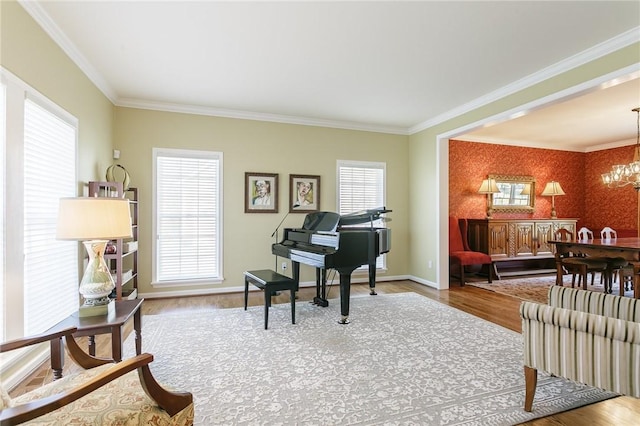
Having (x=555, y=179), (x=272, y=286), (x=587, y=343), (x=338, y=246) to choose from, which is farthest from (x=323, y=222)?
(x=555, y=179)

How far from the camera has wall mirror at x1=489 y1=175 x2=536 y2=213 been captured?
273 inches

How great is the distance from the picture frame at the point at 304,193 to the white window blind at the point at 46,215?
2.91m

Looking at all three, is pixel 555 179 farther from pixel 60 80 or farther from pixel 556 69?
pixel 60 80

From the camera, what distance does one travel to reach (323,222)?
4.26 meters

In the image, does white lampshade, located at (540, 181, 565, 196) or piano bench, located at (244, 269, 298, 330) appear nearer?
piano bench, located at (244, 269, 298, 330)

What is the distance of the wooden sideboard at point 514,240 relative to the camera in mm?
6188

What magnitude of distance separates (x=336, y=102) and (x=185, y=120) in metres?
2.26

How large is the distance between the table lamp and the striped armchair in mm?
2700

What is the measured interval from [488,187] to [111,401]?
691 centimetres

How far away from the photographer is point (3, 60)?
7.16 ft

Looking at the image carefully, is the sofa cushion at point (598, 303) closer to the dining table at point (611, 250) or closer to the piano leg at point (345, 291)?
the piano leg at point (345, 291)

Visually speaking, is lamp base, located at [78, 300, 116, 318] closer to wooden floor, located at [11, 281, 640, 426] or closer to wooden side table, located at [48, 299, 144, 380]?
wooden side table, located at [48, 299, 144, 380]

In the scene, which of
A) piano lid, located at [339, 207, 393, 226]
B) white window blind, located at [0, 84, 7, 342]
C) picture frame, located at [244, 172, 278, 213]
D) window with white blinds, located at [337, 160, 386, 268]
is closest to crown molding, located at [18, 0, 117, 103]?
white window blind, located at [0, 84, 7, 342]

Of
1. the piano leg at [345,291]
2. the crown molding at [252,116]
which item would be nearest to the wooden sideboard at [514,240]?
the crown molding at [252,116]
